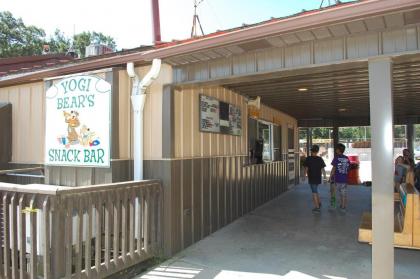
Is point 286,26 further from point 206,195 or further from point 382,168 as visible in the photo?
point 206,195

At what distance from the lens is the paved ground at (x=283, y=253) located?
15.2ft

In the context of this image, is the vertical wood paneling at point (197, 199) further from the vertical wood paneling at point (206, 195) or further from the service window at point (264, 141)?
the service window at point (264, 141)

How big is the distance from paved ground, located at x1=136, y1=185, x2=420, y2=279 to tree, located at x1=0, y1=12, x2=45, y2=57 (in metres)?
37.5

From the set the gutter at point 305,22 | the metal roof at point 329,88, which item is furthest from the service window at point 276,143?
the gutter at point 305,22

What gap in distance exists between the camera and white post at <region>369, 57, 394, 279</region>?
379 cm

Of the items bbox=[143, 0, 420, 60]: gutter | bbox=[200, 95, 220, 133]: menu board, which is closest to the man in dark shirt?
bbox=[200, 95, 220, 133]: menu board

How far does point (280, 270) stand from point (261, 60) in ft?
8.74

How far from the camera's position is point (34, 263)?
3.75 meters

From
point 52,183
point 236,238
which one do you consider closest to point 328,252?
point 236,238

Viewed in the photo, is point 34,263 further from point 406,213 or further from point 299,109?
point 299,109

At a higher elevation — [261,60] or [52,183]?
[261,60]

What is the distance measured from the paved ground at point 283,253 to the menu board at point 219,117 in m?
1.83

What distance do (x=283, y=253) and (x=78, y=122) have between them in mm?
3578

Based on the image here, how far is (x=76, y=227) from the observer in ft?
13.5
